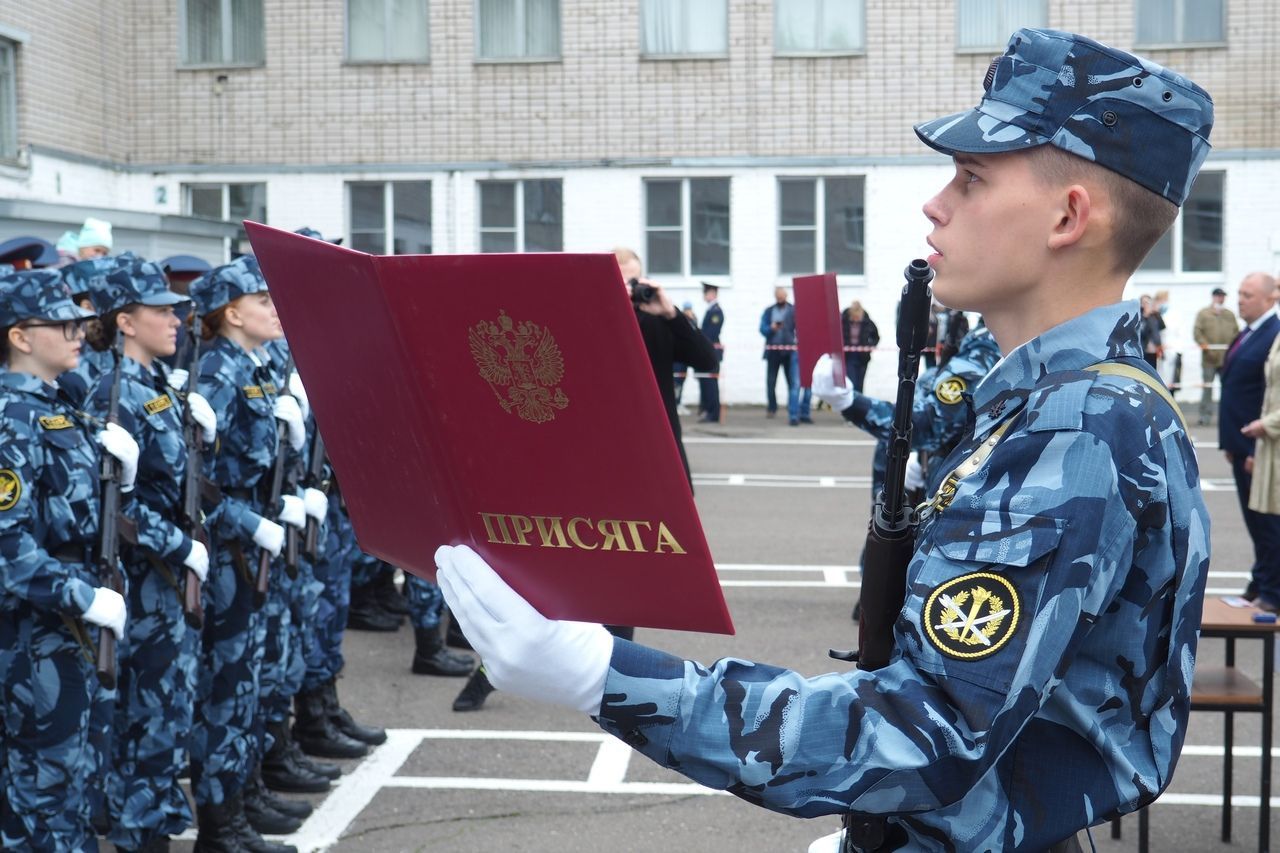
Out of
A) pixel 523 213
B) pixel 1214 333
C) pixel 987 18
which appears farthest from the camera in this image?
pixel 523 213

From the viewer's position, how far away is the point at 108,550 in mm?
4531

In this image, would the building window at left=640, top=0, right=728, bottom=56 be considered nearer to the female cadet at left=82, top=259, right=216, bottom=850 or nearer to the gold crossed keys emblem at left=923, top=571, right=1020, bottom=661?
the female cadet at left=82, top=259, right=216, bottom=850

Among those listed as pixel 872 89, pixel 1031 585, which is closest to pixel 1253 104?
pixel 872 89

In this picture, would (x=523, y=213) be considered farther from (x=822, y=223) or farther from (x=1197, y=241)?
(x=1197, y=241)

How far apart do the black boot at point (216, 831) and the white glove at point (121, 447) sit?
1240 mm

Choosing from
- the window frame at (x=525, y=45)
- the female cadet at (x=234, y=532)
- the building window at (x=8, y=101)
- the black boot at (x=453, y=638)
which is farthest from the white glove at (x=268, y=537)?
the window frame at (x=525, y=45)

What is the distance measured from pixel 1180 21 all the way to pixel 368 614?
1917cm

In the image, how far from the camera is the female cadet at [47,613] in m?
4.29

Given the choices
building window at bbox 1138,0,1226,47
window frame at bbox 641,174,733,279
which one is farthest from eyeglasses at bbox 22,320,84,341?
building window at bbox 1138,0,1226,47

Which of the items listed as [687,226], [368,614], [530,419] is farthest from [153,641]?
[687,226]

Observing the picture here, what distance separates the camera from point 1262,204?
22812 millimetres

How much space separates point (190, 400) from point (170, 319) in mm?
314

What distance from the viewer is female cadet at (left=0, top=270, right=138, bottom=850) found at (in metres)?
4.29

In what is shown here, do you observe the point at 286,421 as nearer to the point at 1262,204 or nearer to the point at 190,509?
the point at 190,509
